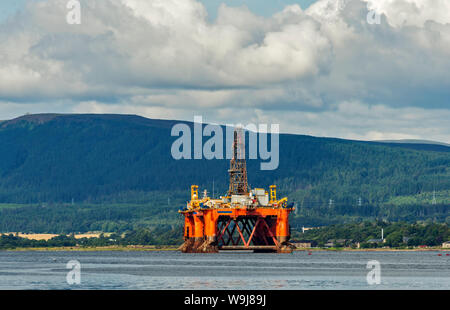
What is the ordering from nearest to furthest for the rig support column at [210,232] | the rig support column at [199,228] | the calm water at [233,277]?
the calm water at [233,277] < the rig support column at [210,232] < the rig support column at [199,228]

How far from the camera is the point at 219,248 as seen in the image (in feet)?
652

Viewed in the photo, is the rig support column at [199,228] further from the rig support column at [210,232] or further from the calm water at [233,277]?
the calm water at [233,277]

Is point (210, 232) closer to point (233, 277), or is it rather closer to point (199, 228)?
point (199, 228)

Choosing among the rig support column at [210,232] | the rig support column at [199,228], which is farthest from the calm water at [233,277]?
the rig support column at [199,228]

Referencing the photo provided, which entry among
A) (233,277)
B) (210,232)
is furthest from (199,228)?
(233,277)

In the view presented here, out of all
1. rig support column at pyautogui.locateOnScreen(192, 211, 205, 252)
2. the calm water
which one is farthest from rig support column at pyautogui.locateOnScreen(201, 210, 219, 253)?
the calm water

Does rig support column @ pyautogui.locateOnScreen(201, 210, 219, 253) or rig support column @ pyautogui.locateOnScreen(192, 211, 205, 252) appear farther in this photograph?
rig support column @ pyautogui.locateOnScreen(192, 211, 205, 252)

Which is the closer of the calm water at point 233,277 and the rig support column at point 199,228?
the calm water at point 233,277

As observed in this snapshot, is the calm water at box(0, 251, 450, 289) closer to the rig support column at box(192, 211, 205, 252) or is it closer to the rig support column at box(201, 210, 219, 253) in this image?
the rig support column at box(201, 210, 219, 253)

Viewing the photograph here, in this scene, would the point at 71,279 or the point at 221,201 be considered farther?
the point at 221,201
